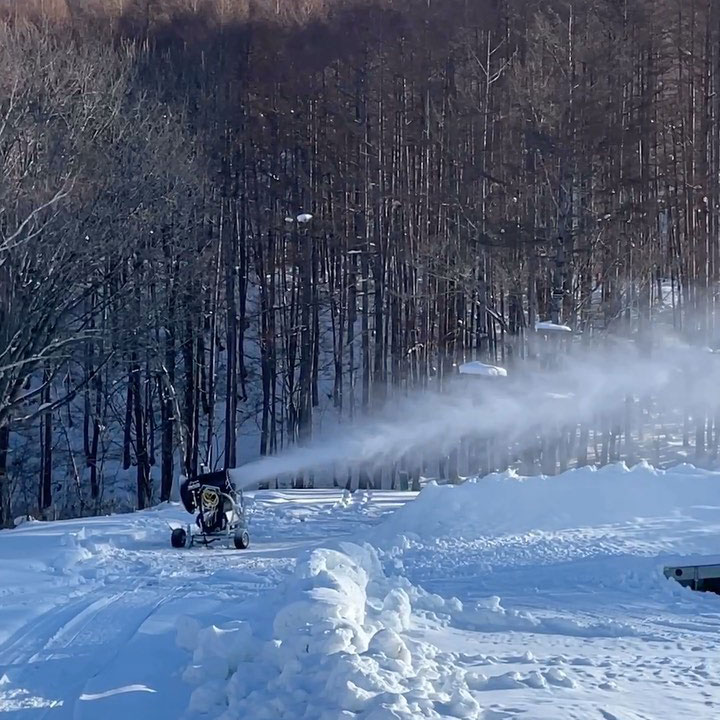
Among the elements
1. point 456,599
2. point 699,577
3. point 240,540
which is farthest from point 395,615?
point 240,540

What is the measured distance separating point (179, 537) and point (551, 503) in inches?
233

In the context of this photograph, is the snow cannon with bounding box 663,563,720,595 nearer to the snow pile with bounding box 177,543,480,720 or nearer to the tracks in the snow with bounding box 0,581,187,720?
the snow pile with bounding box 177,543,480,720

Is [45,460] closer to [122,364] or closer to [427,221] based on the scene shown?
[122,364]

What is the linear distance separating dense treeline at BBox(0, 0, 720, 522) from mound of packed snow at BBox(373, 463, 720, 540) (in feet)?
28.9

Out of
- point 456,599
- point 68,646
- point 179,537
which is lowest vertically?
point 68,646

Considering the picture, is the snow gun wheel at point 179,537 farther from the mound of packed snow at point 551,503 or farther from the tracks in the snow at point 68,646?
the tracks in the snow at point 68,646

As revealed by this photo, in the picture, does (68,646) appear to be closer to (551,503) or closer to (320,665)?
(320,665)

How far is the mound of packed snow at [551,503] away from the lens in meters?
15.8

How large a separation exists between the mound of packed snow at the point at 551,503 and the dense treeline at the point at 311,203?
8.81 meters

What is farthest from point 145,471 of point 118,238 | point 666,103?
point 666,103

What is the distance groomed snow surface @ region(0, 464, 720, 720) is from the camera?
6809 millimetres

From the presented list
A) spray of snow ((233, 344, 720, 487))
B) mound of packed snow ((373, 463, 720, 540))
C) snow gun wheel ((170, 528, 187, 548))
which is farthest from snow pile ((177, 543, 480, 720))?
spray of snow ((233, 344, 720, 487))

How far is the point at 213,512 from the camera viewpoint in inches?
602

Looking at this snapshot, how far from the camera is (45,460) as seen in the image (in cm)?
3070
